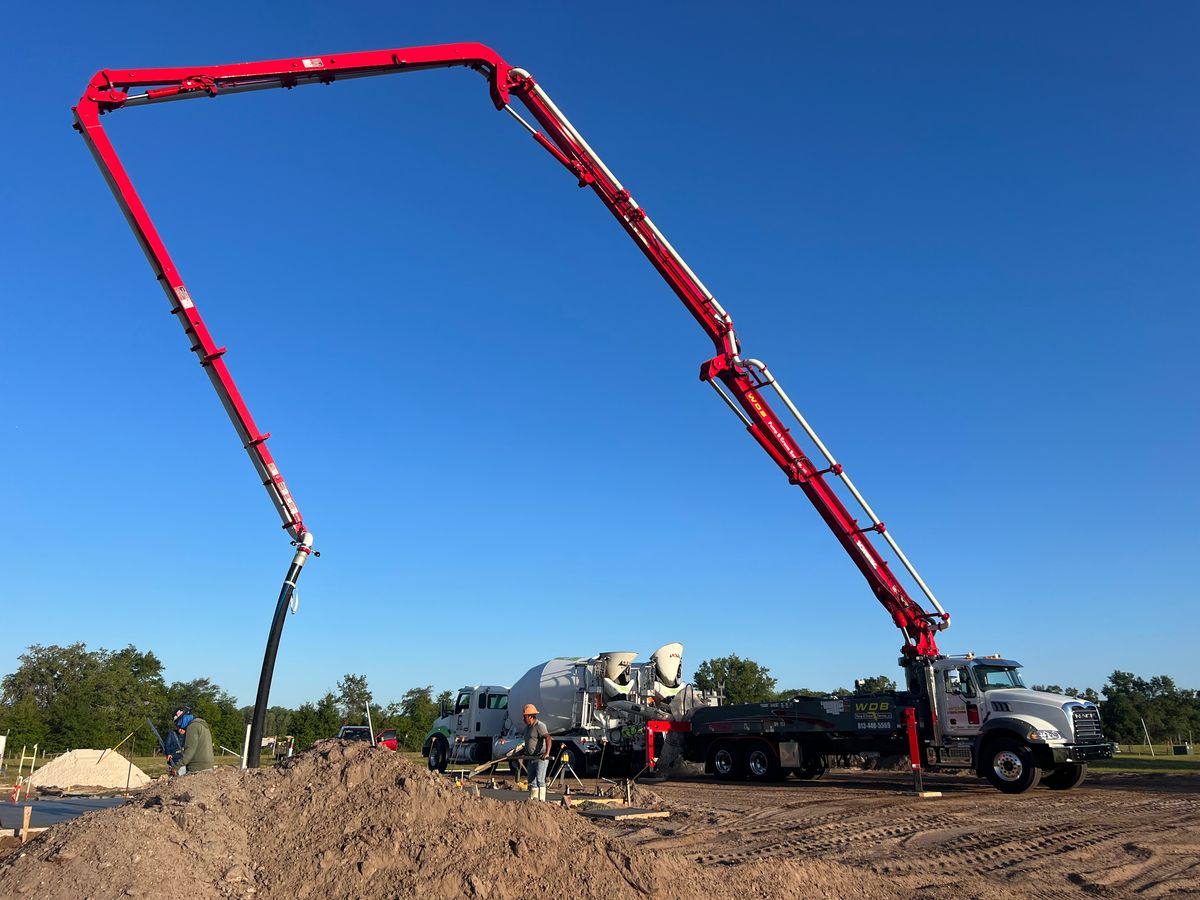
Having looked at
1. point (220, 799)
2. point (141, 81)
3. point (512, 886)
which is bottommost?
point (512, 886)

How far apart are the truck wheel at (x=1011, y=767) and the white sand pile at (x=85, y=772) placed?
70.1ft

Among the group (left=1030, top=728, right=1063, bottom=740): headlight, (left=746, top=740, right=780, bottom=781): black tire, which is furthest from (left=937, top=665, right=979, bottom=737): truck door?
(left=746, top=740, right=780, bottom=781): black tire

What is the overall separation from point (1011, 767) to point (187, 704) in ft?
213

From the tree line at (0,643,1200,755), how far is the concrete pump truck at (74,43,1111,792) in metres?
22.4

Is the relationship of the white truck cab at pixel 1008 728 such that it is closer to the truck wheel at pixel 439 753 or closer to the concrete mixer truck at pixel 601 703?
the concrete mixer truck at pixel 601 703

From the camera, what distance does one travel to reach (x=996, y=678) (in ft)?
66.3

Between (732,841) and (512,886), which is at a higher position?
(512,886)

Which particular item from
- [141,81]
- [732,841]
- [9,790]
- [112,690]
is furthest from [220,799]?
[112,690]

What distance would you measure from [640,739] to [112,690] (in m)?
67.4

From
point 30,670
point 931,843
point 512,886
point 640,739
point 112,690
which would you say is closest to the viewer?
point 512,886

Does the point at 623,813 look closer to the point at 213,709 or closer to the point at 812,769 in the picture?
the point at 812,769

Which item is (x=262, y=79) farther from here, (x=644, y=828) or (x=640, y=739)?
(x=640, y=739)

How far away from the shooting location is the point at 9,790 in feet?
73.8

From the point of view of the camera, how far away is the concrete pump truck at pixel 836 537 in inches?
591
